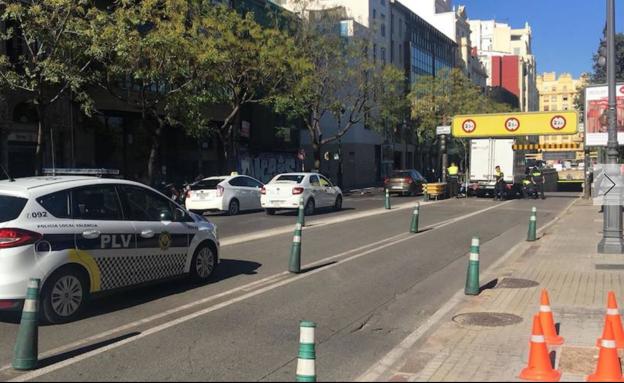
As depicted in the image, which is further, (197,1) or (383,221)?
(197,1)

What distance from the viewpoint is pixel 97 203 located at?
778cm

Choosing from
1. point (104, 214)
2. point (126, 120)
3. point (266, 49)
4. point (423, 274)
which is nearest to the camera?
point (104, 214)

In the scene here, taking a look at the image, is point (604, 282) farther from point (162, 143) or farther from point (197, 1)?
point (162, 143)

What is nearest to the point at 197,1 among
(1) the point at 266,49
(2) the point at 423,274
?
(1) the point at 266,49

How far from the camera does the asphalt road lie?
5.70 m

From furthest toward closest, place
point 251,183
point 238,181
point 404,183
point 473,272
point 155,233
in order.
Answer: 1. point 404,183
2. point 251,183
3. point 238,181
4. point 473,272
5. point 155,233

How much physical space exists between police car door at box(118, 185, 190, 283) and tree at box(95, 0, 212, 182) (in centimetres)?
1339

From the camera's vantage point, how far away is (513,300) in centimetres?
827

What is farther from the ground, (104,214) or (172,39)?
(172,39)

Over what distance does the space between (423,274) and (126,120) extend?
25339mm

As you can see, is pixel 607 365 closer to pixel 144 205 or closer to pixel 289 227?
pixel 144 205

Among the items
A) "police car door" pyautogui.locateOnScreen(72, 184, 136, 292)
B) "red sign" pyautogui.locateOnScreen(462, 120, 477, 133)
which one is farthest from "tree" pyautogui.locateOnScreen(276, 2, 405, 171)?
"police car door" pyautogui.locateOnScreen(72, 184, 136, 292)

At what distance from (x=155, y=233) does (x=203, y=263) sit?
53.4 inches

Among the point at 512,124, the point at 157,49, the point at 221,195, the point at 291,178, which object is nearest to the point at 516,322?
the point at 221,195
